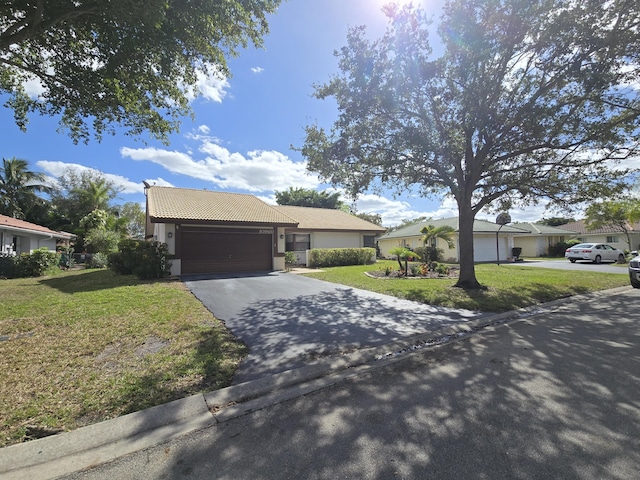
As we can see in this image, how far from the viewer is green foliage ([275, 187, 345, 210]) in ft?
130

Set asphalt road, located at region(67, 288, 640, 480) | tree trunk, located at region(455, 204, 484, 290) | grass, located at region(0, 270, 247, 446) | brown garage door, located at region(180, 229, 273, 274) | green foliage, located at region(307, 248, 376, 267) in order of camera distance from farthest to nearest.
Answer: green foliage, located at region(307, 248, 376, 267)
brown garage door, located at region(180, 229, 273, 274)
tree trunk, located at region(455, 204, 484, 290)
grass, located at region(0, 270, 247, 446)
asphalt road, located at region(67, 288, 640, 480)

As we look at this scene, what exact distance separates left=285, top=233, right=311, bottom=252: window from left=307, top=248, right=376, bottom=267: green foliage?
83.0 inches

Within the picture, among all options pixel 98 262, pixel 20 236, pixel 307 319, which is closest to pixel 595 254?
pixel 307 319

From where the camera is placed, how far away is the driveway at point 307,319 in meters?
4.67

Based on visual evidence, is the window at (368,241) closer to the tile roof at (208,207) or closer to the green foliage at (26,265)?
the tile roof at (208,207)

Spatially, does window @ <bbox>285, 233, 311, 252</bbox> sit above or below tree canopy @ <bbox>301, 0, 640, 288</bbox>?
below

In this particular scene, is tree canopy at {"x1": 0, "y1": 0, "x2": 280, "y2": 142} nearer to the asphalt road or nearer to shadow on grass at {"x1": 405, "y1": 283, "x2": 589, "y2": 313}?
the asphalt road

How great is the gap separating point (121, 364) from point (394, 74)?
32.4 feet

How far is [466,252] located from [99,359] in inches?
413

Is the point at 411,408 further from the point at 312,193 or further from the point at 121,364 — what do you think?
the point at 312,193

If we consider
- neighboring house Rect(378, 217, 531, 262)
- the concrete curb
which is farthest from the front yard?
neighboring house Rect(378, 217, 531, 262)

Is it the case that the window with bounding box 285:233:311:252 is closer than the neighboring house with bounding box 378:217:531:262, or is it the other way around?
the window with bounding box 285:233:311:252

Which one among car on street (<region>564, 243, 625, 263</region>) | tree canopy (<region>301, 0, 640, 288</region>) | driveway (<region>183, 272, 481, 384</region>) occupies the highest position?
tree canopy (<region>301, 0, 640, 288</region>)

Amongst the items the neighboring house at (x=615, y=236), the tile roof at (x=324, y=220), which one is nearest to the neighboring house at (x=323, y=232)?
the tile roof at (x=324, y=220)
